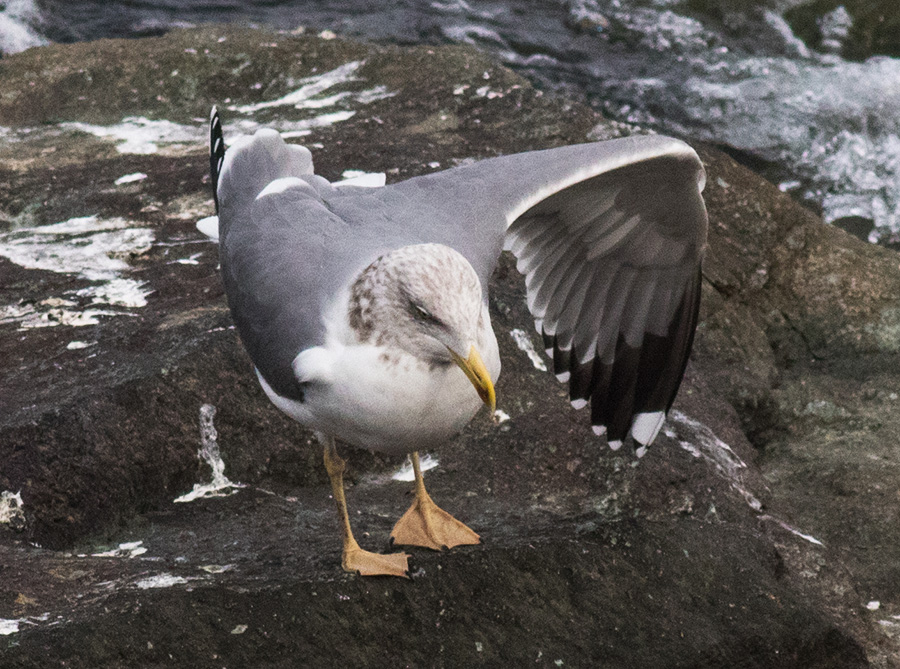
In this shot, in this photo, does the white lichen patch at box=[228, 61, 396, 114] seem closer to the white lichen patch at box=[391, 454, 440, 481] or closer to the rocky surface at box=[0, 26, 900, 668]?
the rocky surface at box=[0, 26, 900, 668]

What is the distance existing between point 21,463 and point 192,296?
1183 millimetres

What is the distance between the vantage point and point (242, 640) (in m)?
2.70

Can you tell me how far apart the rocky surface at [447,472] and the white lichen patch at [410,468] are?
0.14ft

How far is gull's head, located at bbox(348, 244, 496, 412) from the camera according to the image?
253 centimetres

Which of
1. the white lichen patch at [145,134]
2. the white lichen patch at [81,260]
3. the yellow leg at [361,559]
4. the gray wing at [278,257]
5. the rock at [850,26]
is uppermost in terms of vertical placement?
the gray wing at [278,257]

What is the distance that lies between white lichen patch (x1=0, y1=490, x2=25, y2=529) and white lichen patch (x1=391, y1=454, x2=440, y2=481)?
4.14 ft

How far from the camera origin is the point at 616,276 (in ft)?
12.5

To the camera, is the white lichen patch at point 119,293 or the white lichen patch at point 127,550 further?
the white lichen patch at point 119,293

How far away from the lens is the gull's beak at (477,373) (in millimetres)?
2525

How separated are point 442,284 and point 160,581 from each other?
→ 1162mm

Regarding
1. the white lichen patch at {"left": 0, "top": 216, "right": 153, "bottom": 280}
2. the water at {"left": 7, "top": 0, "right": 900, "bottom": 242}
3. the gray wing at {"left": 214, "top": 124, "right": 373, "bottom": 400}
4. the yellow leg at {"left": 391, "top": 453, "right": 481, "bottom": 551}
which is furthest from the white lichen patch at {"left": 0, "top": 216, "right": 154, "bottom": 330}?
the water at {"left": 7, "top": 0, "right": 900, "bottom": 242}

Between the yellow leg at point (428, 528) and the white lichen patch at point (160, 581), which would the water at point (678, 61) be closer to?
the yellow leg at point (428, 528)

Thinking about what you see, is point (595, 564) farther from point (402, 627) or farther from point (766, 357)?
point (766, 357)

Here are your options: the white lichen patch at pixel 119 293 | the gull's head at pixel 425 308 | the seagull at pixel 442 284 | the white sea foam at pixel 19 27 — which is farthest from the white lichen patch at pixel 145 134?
the gull's head at pixel 425 308
